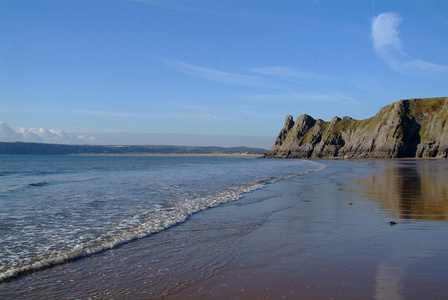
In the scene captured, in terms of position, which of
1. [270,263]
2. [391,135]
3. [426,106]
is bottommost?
[270,263]

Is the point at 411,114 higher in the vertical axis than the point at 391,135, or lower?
higher

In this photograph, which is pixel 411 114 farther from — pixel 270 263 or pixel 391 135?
pixel 270 263

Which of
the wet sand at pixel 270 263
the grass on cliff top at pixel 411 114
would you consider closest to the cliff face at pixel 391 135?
the grass on cliff top at pixel 411 114

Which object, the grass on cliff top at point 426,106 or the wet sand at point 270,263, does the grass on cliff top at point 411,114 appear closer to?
the grass on cliff top at point 426,106

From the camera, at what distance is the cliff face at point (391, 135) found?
89938 millimetres

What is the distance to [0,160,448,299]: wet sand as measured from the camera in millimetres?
5301

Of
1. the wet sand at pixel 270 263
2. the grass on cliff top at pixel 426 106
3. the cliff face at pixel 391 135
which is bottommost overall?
the wet sand at pixel 270 263

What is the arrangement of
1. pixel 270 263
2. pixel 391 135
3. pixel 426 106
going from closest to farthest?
pixel 270 263, pixel 391 135, pixel 426 106

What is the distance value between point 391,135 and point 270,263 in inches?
4132

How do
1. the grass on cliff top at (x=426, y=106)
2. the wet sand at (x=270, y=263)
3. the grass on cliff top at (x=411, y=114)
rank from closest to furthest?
1. the wet sand at (x=270, y=263)
2. the grass on cliff top at (x=411, y=114)
3. the grass on cliff top at (x=426, y=106)

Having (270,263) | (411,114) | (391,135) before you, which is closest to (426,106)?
(411,114)

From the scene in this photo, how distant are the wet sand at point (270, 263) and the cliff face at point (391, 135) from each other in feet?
289

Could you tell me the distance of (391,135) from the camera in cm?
9894

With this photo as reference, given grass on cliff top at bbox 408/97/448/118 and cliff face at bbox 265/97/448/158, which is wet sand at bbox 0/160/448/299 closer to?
cliff face at bbox 265/97/448/158
